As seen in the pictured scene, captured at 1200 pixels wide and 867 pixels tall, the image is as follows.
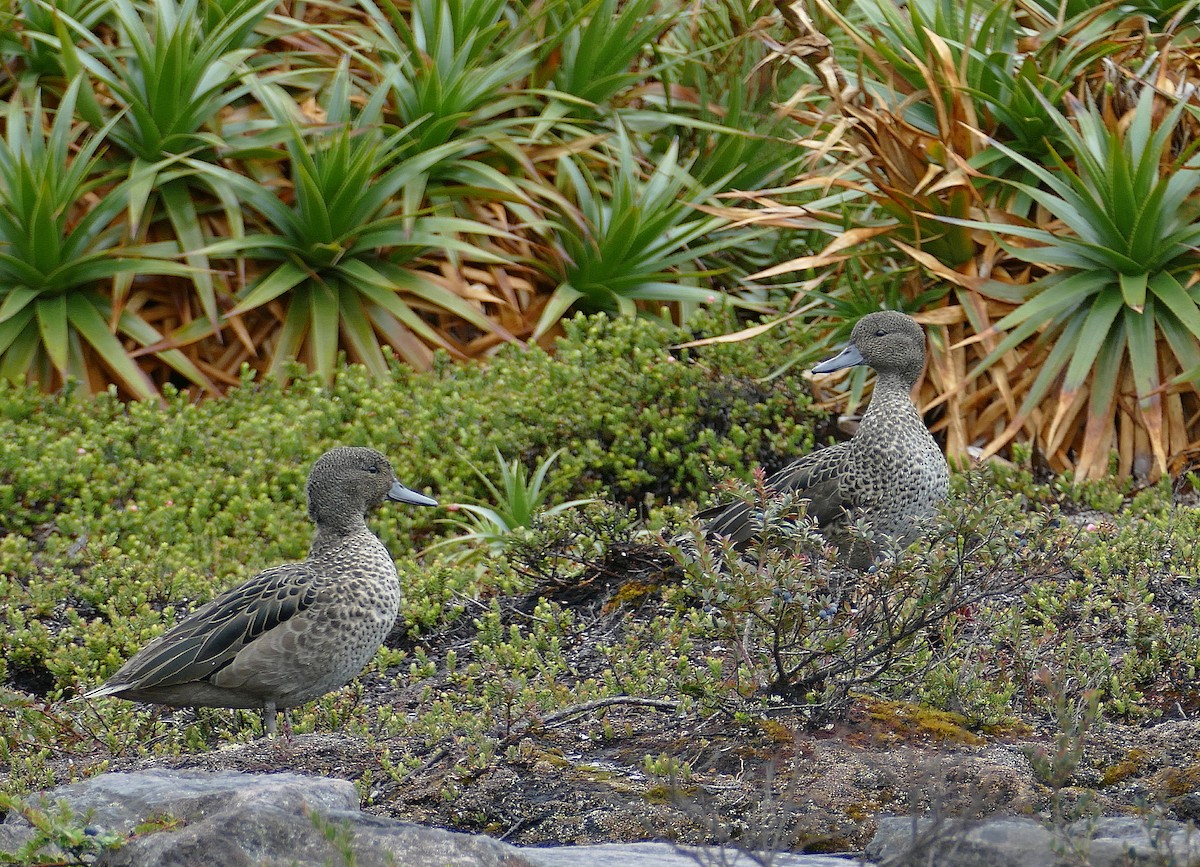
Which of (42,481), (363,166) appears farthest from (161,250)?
(42,481)

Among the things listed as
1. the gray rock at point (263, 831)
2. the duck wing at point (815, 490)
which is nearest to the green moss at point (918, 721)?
the duck wing at point (815, 490)

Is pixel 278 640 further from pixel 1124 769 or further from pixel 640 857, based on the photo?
pixel 1124 769

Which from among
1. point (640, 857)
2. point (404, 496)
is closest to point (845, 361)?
point (404, 496)

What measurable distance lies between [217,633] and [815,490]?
81.8 inches

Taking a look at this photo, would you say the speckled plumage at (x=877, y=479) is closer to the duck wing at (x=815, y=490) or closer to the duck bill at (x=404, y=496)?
the duck wing at (x=815, y=490)

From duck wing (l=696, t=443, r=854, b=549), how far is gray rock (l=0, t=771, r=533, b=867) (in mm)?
2315

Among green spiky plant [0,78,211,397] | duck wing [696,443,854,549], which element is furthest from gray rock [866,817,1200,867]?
green spiky plant [0,78,211,397]

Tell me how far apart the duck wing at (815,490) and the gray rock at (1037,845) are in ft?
7.56

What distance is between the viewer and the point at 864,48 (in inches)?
328

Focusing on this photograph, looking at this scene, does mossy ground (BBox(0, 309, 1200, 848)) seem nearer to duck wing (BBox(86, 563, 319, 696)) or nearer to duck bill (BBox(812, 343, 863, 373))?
duck wing (BBox(86, 563, 319, 696))

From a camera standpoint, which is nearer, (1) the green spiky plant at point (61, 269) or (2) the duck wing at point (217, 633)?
(2) the duck wing at point (217, 633)

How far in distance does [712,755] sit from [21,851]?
5.58 feet

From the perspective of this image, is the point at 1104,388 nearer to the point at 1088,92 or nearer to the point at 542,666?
the point at 1088,92

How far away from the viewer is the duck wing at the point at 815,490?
5.13 meters
